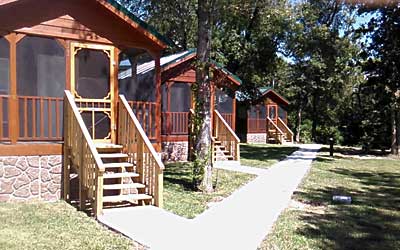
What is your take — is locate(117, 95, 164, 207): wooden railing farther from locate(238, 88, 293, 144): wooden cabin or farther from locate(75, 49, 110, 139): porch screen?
locate(238, 88, 293, 144): wooden cabin

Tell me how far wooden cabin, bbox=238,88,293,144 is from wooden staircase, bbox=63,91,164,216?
18.9 m

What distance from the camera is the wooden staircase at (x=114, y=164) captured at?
8.23 meters

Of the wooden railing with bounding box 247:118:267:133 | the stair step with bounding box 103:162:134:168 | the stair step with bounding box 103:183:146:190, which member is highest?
the wooden railing with bounding box 247:118:267:133

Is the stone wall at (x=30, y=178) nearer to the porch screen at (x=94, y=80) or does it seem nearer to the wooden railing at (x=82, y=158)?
the wooden railing at (x=82, y=158)

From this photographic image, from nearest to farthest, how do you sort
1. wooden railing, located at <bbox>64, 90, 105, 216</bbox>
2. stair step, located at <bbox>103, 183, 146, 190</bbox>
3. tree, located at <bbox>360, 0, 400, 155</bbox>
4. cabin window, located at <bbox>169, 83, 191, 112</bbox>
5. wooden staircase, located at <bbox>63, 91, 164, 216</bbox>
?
wooden railing, located at <bbox>64, 90, 105, 216</bbox>
wooden staircase, located at <bbox>63, 91, 164, 216</bbox>
stair step, located at <bbox>103, 183, 146, 190</bbox>
cabin window, located at <bbox>169, 83, 191, 112</bbox>
tree, located at <bbox>360, 0, 400, 155</bbox>

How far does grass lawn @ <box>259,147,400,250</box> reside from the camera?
6.70m

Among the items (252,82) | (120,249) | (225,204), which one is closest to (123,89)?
(225,204)

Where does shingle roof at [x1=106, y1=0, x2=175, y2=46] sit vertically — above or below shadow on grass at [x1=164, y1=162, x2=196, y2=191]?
above

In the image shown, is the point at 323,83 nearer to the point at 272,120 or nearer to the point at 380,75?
the point at 272,120

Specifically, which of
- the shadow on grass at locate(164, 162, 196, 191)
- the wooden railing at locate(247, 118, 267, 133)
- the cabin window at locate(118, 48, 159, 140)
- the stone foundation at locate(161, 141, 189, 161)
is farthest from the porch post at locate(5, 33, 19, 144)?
the wooden railing at locate(247, 118, 267, 133)

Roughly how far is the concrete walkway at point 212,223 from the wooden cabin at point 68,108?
78 centimetres

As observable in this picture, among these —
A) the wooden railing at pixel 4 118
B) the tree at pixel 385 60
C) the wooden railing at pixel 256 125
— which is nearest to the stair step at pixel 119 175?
the wooden railing at pixel 4 118

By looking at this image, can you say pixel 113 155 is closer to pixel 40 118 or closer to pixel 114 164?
pixel 114 164

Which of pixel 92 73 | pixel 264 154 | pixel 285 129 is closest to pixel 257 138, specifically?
pixel 285 129
